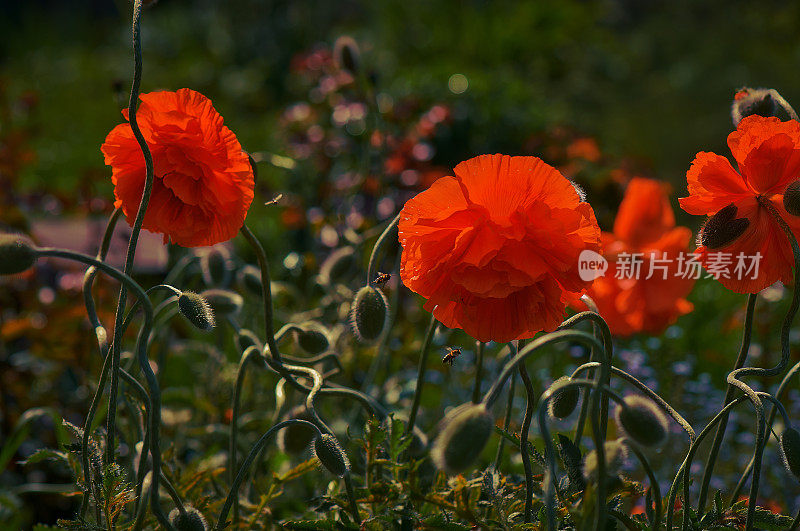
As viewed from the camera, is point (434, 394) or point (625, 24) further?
point (625, 24)

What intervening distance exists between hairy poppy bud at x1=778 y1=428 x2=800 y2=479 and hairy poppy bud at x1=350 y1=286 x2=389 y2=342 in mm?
563

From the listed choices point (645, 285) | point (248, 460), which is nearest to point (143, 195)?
point (248, 460)

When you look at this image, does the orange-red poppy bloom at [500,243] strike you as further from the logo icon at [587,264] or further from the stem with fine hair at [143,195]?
the stem with fine hair at [143,195]

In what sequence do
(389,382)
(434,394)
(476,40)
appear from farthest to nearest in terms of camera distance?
1. (476,40)
2. (434,394)
3. (389,382)

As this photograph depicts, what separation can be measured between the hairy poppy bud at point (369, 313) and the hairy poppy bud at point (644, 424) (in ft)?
1.35

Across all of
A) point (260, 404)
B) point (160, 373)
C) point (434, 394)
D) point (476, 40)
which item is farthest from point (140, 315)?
point (476, 40)

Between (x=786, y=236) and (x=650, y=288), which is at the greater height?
(x=786, y=236)

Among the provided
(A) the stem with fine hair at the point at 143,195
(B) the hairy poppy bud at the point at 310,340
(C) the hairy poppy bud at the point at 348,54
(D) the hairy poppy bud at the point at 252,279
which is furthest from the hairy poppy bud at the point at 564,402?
(C) the hairy poppy bud at the point at 348,54

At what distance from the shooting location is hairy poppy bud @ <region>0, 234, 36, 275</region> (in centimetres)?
87

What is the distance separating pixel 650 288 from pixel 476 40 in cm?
648

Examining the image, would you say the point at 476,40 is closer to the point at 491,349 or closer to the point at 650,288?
the point at 491,349

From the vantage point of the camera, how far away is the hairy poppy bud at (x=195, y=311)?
1018mm

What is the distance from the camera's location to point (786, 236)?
110 cm

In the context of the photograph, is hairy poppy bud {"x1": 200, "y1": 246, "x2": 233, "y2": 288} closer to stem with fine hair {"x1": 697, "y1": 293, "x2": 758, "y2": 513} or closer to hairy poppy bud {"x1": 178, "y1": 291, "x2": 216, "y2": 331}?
hairy poppy bud {"x1": 178, "y1": 291, "x2": 216, "y2": 331}
